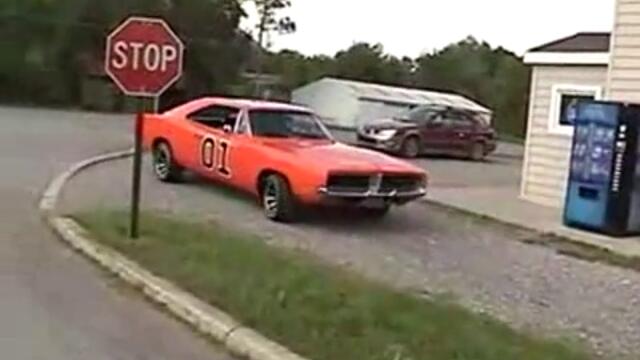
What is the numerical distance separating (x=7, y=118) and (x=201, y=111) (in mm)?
19853

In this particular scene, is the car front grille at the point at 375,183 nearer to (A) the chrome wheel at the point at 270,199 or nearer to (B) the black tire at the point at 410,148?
(A) the chrome wheel at the point at 270,199

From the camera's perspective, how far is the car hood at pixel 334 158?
1453cm

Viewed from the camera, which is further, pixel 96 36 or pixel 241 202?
pixel 96 36

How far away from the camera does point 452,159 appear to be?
3384 centimetres

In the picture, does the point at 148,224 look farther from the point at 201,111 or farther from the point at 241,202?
the point at 201,111

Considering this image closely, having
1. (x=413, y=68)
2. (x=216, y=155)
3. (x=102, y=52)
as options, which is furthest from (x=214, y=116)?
(x=413, y=68)

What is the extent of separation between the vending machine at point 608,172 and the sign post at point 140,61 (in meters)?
6.70

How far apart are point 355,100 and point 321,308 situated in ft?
157

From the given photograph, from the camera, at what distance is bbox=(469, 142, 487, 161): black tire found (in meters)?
34.4

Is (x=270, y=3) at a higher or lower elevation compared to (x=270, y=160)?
higher

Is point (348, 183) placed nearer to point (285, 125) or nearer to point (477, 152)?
point (285, 125)

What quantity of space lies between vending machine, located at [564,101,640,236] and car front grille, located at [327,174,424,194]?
2514 mm

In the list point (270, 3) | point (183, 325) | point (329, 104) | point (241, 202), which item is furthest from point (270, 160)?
point (270, 3)

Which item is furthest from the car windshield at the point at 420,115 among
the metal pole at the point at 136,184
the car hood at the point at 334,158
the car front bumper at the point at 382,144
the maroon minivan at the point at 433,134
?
the metal pole at the point at 136,184
